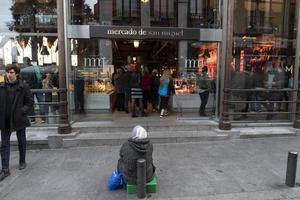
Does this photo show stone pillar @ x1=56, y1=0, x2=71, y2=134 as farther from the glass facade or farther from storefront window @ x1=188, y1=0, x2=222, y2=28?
storefront window @ x1=188, y1=0, x2=222, y2=28

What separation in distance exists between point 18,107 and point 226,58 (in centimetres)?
512

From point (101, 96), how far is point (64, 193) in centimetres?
511

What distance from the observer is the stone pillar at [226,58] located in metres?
7.65

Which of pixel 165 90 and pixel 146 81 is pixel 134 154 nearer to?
pixel 165 90

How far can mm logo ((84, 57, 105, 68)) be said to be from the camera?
905cm

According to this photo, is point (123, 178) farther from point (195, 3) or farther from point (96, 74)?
point (195, 3)

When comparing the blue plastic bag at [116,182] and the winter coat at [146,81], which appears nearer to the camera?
the blue plastic bag at [116,182]

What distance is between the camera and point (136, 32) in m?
8.21

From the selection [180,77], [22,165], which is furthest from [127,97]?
[22,165]

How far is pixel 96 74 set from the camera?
9.39 meters

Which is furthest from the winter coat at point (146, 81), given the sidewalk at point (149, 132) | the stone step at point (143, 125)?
the stone step at point (143, 125)

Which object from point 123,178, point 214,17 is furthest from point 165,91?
point 123,178

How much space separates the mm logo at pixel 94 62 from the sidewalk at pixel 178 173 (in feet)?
10.3

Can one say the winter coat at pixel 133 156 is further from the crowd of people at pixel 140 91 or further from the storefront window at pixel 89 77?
the crowd of people at pixel 140 91
